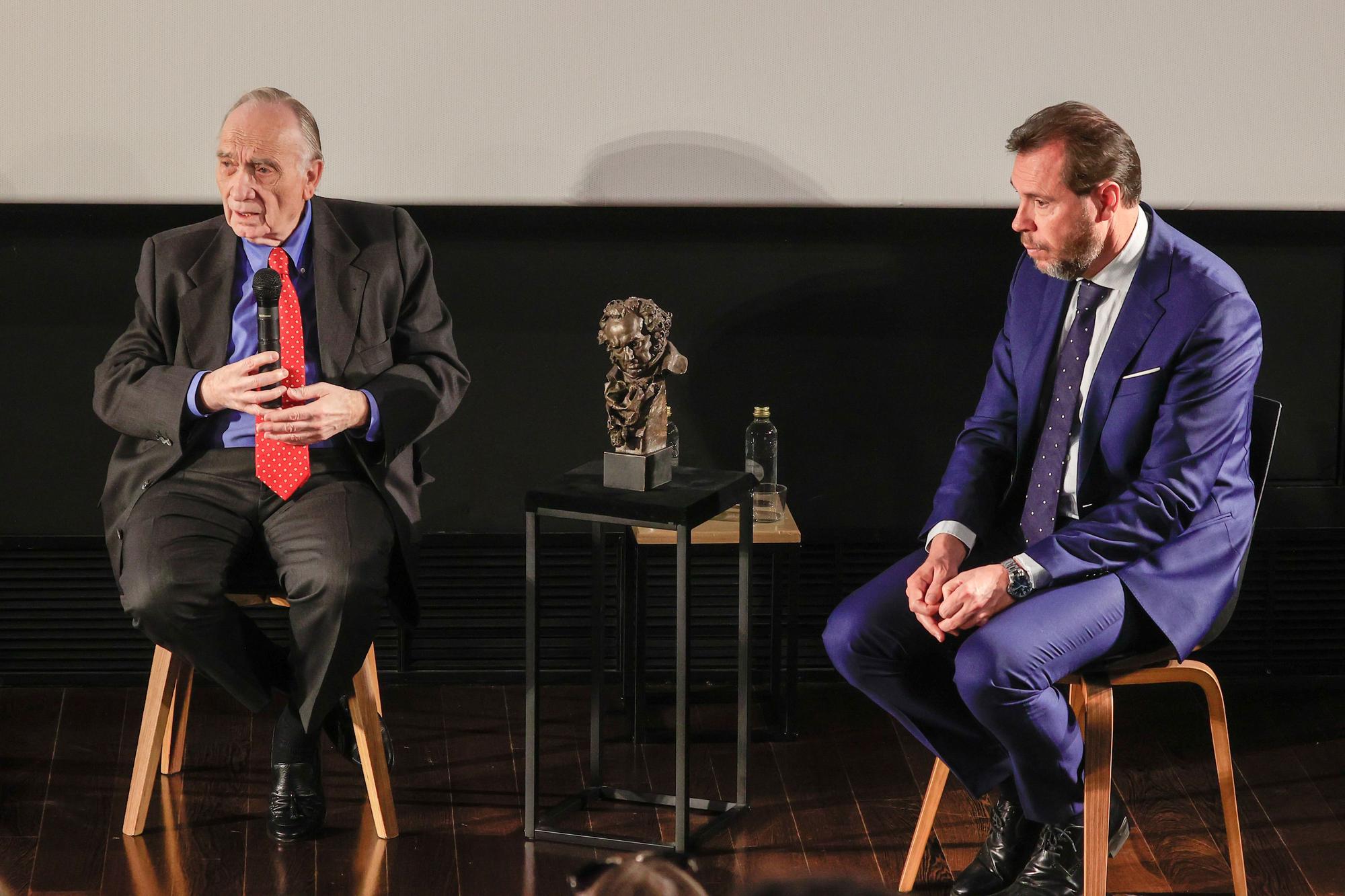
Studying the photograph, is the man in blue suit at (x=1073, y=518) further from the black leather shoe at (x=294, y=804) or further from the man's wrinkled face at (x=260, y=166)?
the man's wrinkled face at (x=260, y=166)

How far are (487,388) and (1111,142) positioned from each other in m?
1.56

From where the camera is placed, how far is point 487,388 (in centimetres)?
349

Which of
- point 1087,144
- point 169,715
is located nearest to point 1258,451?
point 1087,144

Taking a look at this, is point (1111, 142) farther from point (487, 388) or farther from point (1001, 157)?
point (487, 388)

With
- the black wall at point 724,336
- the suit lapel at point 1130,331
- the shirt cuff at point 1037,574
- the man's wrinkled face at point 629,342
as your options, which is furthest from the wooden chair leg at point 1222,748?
the black wall at point 724,336

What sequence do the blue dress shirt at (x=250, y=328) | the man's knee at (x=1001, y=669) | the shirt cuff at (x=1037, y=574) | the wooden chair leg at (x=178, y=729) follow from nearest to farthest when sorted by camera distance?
the man's knee at (x=1001, y=669) → the shirt cuff at (x=1037, y=574) → the blue dress shirt at (x=250, y=328) → the wooden chair leg at (x=178, y=729)

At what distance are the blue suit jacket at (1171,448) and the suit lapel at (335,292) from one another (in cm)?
131

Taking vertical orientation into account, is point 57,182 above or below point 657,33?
below

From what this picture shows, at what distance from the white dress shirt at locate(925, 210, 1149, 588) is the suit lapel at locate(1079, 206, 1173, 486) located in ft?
0.06

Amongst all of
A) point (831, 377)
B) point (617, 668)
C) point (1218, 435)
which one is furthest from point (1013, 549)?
point (617, 668)

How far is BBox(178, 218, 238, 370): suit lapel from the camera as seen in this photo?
2852 millimetres

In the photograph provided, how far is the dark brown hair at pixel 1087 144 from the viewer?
246 cm

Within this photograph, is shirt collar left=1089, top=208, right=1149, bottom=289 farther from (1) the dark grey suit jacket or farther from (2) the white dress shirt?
(1) the dark grey suit jacket

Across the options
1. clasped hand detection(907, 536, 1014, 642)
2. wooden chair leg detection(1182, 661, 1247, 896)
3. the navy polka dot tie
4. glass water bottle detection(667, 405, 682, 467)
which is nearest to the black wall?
glass water bottle detection(667, 405, 682, 467)
